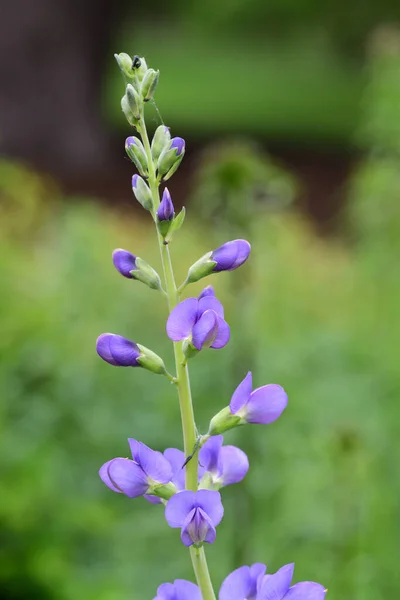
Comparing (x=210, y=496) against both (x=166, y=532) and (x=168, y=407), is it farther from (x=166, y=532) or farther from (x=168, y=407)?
(x=168, y=407)

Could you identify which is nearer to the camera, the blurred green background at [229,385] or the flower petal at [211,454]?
the flower petal at [211,454]

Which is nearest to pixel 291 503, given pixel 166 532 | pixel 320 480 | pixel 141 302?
pixel 320 480

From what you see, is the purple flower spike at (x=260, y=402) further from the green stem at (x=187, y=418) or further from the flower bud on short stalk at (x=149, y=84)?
the flower bud on short stalk at (x=149, y=84)

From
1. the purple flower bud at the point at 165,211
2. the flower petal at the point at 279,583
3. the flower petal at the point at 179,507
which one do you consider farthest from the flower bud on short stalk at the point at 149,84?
the flower petal at the point at 279,583

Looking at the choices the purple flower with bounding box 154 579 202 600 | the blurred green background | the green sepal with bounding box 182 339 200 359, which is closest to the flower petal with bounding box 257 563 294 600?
the purple flower with bounding box 154 579 202 600

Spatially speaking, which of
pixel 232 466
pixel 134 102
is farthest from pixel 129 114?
pixel 232 466

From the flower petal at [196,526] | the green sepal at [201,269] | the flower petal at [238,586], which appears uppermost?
the green sepal at [201,269]
